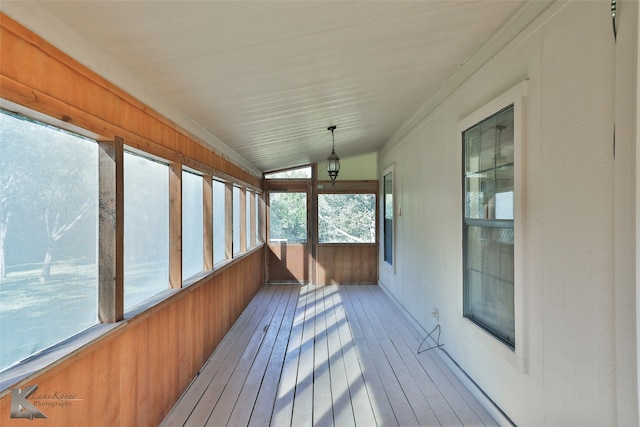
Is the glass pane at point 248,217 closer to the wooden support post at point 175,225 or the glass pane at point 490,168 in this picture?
the wooden support post at point 175,225

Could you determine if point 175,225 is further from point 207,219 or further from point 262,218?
point 262,218

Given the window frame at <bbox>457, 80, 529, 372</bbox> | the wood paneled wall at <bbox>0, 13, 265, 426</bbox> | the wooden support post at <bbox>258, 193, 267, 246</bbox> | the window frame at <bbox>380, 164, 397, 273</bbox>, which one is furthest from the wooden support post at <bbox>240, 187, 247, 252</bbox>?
the window frame at <bbox>457, 80, 529, 372</bbox>

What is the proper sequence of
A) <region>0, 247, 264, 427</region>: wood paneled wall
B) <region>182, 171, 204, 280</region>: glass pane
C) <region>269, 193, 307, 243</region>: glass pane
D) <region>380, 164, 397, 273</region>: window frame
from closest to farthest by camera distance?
<region>0, 247, 264, 427</region>: wood paneled wall → <region>182, 171, 204, 280</region>: glass pane → <region>380, 164, 397, 273</region>: window frame → <region>269, 193, 307, 243</region>: glass pane

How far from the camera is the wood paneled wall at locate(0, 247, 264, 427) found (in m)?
1.38

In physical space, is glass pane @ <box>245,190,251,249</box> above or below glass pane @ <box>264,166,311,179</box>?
below

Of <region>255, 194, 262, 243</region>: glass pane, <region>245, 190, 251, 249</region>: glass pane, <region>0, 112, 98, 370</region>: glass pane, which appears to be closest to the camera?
<region>0, 112, 98, 370</region>: glass pane

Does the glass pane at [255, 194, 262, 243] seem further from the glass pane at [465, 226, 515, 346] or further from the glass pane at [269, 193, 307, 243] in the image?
the glass pane at [465, 226, 515, 346]

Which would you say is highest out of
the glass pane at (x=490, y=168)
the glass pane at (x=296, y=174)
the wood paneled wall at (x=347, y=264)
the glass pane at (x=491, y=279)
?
the glass pane at (x=296, y=174)

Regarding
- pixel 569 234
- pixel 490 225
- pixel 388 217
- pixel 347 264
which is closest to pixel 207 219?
pixel 490 225

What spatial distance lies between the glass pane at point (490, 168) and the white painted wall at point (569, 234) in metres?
0.20

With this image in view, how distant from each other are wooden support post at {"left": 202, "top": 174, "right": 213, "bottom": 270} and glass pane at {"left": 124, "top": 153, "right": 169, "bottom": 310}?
0.80 meters

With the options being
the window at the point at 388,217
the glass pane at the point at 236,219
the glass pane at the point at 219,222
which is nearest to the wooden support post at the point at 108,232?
the glass pane at the point at 219,222

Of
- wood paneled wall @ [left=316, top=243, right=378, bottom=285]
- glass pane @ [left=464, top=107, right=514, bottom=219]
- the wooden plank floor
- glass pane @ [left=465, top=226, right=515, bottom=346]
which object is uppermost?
glass pane @ [left=464, top=107, right=514, bottom=219]

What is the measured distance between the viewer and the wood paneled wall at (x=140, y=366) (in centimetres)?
138
